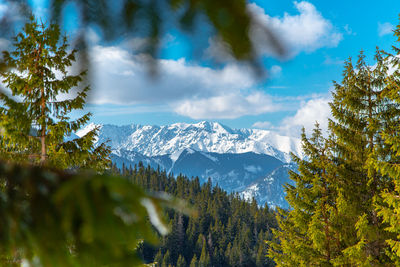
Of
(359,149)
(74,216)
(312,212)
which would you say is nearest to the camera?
(74,216)

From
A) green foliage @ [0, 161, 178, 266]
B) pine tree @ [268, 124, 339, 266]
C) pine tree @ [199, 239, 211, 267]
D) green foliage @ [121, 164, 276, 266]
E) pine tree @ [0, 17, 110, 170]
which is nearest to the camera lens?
green foliage @ [0, 161, 178, 266]

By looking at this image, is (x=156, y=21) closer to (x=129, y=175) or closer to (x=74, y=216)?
(x=74, y=216)

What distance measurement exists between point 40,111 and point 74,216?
324 inches

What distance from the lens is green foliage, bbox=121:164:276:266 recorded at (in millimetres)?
83375

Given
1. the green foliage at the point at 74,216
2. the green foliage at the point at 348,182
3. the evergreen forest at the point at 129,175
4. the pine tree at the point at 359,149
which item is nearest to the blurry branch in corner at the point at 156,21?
the evergreen forest at the point at 129,175

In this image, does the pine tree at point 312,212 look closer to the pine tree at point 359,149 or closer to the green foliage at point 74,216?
the pine tree at point 359,149

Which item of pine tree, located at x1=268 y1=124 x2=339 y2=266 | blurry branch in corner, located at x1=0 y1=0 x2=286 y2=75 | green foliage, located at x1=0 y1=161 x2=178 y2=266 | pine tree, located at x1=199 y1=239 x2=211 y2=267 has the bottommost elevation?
pine tree, located at x1=199 y1=239 x2=211 y2=267

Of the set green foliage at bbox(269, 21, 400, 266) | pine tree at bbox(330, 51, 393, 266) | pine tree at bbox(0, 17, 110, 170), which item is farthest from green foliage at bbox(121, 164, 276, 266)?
pine tree at bbox(0, 17, 110, 170)

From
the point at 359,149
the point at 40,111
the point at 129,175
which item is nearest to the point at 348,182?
the point at 359,149

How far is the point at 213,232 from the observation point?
92.1 m

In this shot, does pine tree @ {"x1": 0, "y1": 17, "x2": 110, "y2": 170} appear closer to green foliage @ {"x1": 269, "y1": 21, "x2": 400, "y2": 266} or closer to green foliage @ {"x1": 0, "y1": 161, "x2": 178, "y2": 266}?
green foliage @ {"x1": 0, "y1": 161, "x2": 178, "y2": 266}

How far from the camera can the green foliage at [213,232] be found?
8338 centimetres

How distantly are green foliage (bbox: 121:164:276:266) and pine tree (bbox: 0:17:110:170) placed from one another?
69.2 metres

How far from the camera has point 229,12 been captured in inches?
32.8
